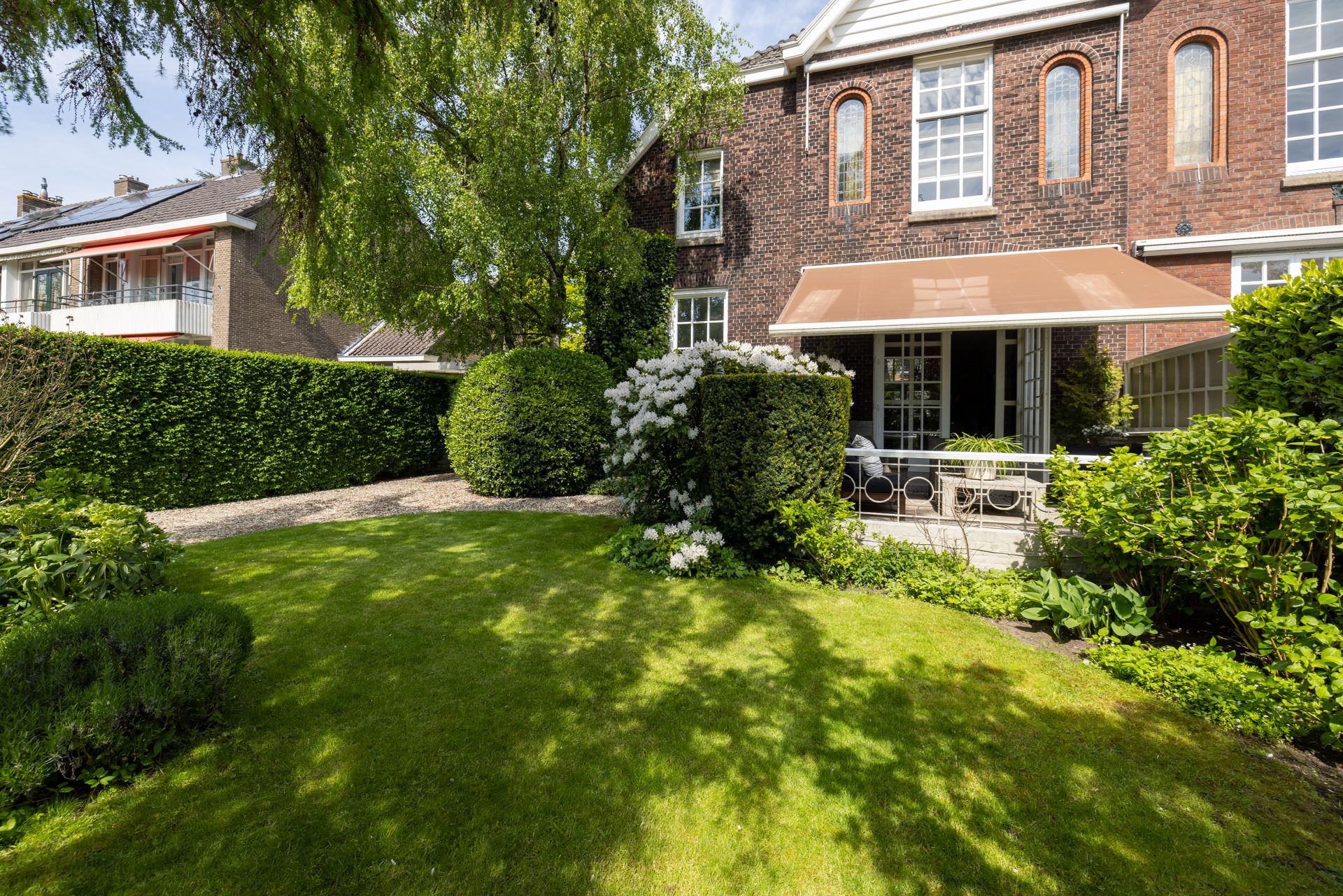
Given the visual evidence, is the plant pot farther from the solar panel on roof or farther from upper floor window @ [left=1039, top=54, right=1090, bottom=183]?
the solar panel on roof

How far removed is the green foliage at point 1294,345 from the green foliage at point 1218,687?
234cm

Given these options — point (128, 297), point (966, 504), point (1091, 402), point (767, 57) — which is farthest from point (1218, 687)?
point (128, 297)

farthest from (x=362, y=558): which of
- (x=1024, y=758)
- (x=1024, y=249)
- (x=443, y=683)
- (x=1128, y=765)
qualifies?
(x=1024, y=249)

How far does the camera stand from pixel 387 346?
→ 25.3 meters

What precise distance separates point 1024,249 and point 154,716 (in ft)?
48.2

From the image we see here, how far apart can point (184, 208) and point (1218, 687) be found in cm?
3350

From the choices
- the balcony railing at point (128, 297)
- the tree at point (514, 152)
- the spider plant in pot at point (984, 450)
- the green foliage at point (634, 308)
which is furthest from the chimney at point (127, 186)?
the spider plant in pot at point (984, 450)

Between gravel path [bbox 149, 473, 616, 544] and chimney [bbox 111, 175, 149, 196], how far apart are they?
2936cm

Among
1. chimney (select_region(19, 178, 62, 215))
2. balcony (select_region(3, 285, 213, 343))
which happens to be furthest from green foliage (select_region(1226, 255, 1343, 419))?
chimney (select_region(19, 178, 62, 215))

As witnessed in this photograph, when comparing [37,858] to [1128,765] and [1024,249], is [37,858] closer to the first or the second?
[1128,765]

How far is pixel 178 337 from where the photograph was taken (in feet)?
72.9

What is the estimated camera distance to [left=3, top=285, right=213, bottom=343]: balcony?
2200cm

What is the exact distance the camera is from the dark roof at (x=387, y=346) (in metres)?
24.5

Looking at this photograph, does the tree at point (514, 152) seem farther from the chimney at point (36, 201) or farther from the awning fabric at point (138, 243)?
the chimney at point (36, 201)
